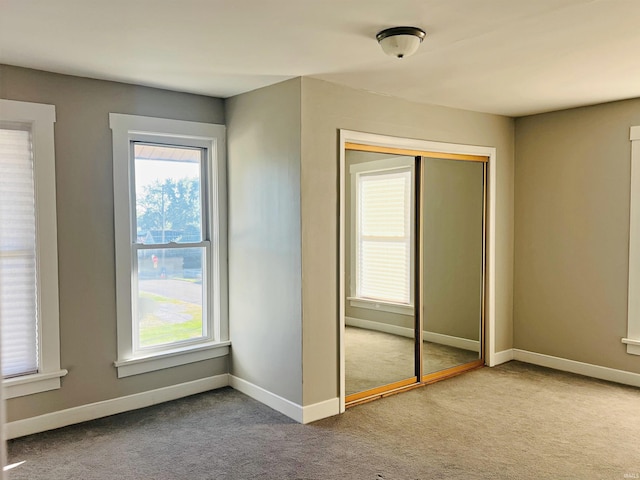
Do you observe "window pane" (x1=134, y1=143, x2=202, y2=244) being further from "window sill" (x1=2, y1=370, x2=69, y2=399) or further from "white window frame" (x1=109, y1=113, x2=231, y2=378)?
"window sill" (x1=2, y1=370, x2=69, y2=399)

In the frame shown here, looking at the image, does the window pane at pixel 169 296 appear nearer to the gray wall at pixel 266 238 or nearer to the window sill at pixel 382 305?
the gray wall at pixel 266 238

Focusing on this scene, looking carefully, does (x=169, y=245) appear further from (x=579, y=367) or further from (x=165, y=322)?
(x=579, y=367)

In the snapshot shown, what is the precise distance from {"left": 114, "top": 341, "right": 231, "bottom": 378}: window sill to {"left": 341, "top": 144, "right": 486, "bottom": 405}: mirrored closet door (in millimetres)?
1163

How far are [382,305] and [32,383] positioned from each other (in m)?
2.60

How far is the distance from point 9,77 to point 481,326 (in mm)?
4436

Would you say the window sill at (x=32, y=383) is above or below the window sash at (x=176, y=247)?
below

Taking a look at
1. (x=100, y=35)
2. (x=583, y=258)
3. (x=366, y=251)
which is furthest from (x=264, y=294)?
(x=583, y=258)

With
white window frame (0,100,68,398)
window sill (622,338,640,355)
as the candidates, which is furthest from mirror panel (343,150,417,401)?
white window frame (0,100,68,398)

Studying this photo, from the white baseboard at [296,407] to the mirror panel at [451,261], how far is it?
3.68 ft

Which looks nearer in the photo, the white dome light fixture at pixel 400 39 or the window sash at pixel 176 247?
the white dome light fixture at pixel 400 39

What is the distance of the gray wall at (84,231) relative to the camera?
138 inches

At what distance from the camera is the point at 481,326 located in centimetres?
502

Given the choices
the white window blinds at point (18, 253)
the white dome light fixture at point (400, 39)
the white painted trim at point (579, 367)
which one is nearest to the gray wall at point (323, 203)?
the white dome light fixture at point (400, 39)

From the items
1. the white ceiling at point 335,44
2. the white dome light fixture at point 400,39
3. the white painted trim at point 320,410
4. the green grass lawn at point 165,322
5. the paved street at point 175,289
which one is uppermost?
the white ceiling at point 335,44
